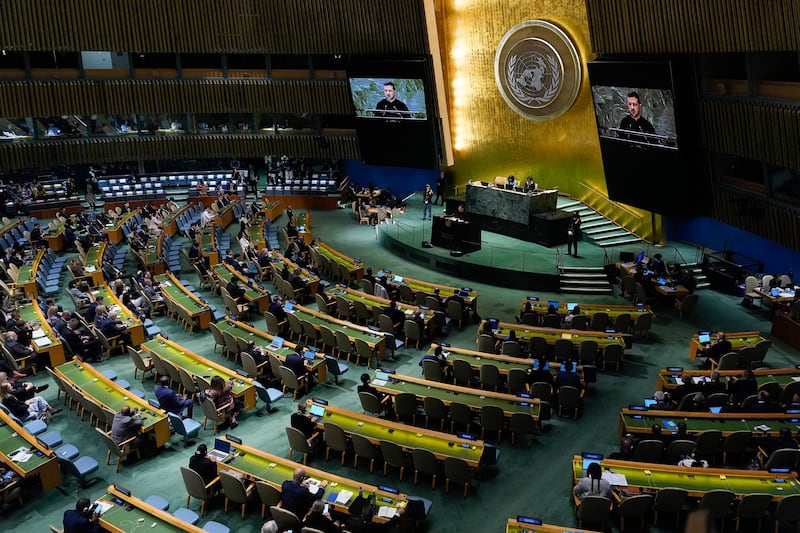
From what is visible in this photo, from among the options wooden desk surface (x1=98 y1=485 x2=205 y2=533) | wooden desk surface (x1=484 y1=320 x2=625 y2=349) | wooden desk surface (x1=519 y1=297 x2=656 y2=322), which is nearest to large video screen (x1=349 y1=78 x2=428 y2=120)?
wooden desk surface (x1=519 y1=297 x2=656 y2=322)

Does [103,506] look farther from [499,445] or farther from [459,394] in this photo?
[499,445]

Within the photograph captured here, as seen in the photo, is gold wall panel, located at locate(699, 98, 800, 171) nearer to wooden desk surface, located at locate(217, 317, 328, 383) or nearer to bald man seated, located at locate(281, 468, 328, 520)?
wooden desk surface, located at locate(217, 317, 328, 383)

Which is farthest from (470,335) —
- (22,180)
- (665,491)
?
(22,180)

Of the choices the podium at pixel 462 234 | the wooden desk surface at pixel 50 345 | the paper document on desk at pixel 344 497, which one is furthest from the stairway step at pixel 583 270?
the wooden desk surface at pixel 50 345

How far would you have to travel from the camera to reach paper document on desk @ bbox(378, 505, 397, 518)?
9047mm

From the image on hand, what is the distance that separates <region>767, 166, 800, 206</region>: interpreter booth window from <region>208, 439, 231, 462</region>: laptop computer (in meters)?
14.2

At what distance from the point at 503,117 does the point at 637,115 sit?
8.73 metres

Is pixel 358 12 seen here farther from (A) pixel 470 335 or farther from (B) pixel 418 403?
(B) pixel 418 403

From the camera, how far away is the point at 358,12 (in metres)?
26.6

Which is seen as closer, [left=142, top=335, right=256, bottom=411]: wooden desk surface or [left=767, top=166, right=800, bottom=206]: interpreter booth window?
[left=142, top=335, right=256, bottom=411]: wooden desk surface

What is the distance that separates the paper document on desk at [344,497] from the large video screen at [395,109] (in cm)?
1883

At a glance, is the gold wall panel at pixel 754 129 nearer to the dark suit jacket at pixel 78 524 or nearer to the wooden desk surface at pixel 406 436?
the wooden desk surface at pixel 406 436

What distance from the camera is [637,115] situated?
1847 centimetres

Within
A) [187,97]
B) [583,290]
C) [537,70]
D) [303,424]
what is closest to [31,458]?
[303,424]
